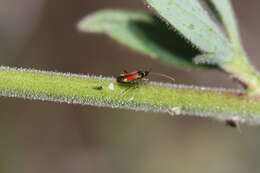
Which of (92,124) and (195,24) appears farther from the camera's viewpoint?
(92,124)

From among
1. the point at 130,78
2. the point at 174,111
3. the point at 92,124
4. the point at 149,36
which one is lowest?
the point at 174,111

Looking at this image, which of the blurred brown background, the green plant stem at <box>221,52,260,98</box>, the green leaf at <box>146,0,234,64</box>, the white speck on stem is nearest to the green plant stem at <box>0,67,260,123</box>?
the white speck on stem

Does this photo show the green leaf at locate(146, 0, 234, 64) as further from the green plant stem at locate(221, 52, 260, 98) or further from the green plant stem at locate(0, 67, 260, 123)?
the green plant stem at locate(0, 67, 260, 123)

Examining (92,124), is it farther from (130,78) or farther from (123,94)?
(123,94)

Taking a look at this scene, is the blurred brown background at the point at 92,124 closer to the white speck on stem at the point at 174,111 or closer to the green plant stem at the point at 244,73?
the green plant stem at the point at 244,73

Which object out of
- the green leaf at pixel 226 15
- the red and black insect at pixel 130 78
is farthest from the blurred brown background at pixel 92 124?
the red and black insect at pixel 130 78

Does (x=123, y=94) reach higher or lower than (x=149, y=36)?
lower

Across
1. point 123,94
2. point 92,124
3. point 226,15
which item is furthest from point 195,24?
point 92,124
